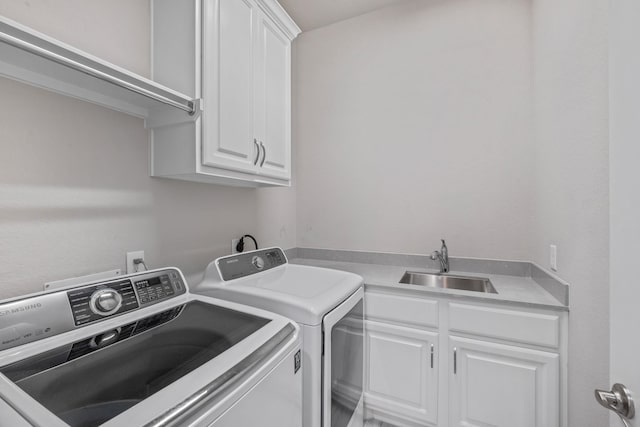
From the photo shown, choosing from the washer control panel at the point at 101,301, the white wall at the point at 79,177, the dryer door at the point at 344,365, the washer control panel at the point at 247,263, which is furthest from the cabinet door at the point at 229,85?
the dryer door at the point at 344,365

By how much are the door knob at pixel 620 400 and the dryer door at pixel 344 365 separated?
2.46 ft

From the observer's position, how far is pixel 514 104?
1.83m

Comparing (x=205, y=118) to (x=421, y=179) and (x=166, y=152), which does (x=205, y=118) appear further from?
(x=421, y=179)

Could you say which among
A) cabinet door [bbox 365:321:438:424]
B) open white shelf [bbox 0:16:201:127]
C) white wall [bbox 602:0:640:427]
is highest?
open white shelf [bbox 0:16:201:127]

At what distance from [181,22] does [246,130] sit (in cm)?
52

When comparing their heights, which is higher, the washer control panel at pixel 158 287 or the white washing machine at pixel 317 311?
the washer control panel at pixel 158 287

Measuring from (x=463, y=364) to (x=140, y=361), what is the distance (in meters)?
1.49

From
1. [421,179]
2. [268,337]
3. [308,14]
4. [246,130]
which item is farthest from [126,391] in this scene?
[308,14]

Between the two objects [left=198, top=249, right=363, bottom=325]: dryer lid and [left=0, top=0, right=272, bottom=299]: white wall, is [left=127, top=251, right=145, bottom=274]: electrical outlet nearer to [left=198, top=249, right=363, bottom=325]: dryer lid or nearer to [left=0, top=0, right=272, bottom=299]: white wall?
[left=0, top=0, right=272, bottom=299]: white wall

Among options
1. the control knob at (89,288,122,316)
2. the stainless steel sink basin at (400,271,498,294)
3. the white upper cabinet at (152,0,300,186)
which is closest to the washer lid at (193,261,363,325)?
the control knob at (89,288,122,316)

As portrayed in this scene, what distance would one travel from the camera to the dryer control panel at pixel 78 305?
74cm

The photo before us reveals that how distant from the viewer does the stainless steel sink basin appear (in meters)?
1.82

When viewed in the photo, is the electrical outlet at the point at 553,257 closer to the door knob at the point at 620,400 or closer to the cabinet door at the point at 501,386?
the cabinet door at the point at 501,386

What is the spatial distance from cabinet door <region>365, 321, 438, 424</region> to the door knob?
3.41ft
